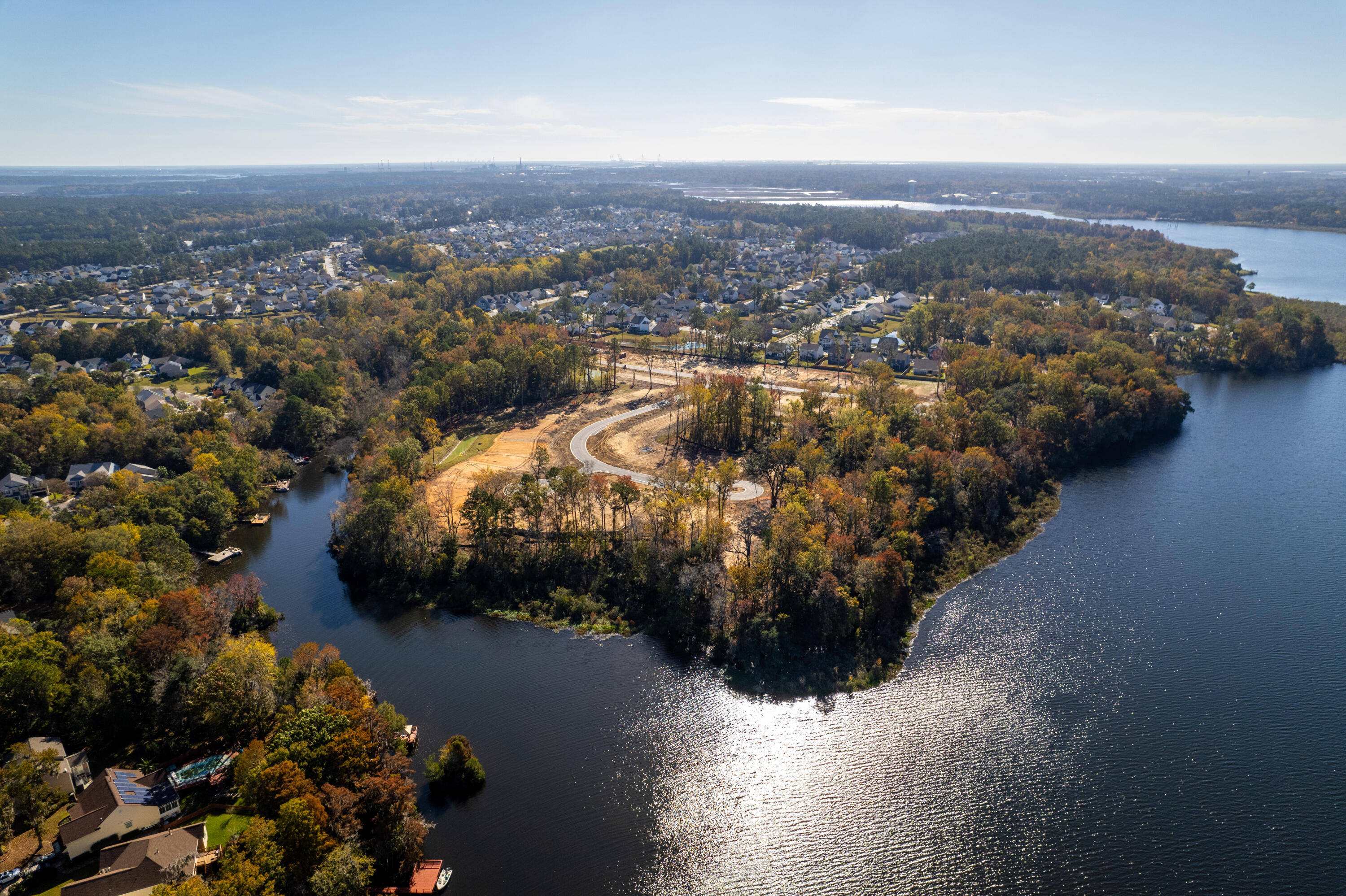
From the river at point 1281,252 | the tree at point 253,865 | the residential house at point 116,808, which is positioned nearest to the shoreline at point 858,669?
the residential house at point 116,808

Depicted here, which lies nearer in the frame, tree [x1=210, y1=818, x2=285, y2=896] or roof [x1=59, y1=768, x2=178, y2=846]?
tree [x1=210, y1=818, x2=285, y2=896]

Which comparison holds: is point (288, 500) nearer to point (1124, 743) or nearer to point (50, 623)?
point (50, 623)

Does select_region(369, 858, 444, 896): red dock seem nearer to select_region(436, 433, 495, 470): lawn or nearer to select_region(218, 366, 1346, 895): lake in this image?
select_region(218, 366, 1346, 895): lake

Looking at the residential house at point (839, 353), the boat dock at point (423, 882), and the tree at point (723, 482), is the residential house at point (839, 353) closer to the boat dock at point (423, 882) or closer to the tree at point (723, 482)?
the tree at point (723, 482)

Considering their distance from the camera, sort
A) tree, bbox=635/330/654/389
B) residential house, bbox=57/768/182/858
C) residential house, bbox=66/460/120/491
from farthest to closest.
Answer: tree, bbox=635/330/654/389, residential house, bbox=66/460/120/491, residential house, bbox=57/768/182/858

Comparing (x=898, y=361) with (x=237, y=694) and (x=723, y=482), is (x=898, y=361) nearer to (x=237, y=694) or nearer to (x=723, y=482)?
(x=723, y=482)

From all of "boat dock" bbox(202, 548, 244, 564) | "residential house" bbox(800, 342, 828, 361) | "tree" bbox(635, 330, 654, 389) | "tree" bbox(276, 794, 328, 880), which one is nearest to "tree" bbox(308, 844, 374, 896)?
"tree" bbox(276, 794, 328, 880)
